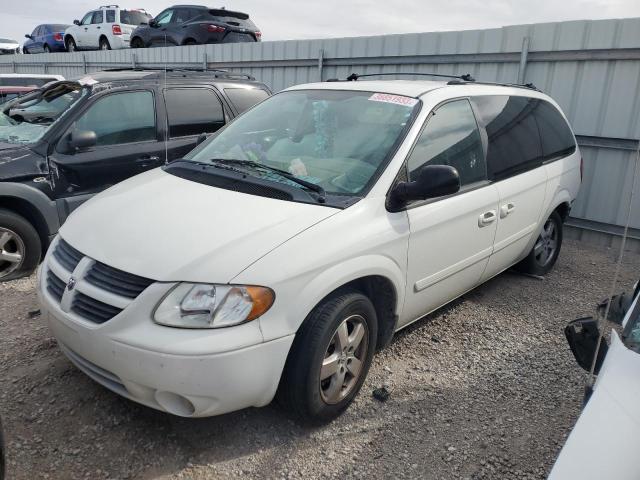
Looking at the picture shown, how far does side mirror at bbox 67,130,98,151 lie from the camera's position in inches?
184

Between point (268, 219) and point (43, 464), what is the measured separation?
5.15 feet

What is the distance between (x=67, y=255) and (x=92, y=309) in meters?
0.48

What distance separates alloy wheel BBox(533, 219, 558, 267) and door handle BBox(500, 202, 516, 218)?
110 cm

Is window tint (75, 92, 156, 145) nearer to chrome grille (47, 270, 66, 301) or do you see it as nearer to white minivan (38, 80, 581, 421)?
white minivan (38, 80, 581, 421)

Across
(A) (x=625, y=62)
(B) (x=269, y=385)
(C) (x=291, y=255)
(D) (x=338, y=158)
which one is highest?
(A) (x=625, y=62)

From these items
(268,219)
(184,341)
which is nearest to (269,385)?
(184,341)

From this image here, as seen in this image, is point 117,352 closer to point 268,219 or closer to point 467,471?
point 268,219

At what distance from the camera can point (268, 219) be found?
2570 mm

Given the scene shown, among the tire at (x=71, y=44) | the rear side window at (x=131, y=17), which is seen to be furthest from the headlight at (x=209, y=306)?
the tire at (x=71, y=44)

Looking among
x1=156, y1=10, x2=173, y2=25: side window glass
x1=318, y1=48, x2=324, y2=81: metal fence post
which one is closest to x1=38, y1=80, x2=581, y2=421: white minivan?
x1=318, y1=48, x2=324, y2=81: metal fence post

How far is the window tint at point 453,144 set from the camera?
3.16 m

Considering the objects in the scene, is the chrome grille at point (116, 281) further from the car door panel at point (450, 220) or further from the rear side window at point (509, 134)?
the rear side window at point (509, 134)

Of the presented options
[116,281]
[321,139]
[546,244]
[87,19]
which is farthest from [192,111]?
[87,19]

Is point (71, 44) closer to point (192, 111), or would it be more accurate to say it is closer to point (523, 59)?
point (192, 111)
